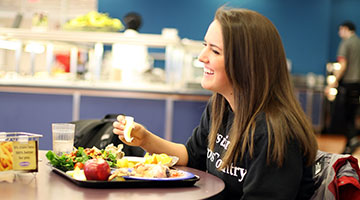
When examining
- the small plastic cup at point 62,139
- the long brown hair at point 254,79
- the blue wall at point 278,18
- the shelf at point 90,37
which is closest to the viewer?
the long brown hair at point 254,79

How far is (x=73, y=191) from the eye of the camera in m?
1.32

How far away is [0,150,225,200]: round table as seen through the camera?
1262 millimetres

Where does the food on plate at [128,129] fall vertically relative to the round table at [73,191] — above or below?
above

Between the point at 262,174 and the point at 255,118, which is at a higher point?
the point at 255,118

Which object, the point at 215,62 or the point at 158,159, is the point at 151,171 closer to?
the point at 158,159

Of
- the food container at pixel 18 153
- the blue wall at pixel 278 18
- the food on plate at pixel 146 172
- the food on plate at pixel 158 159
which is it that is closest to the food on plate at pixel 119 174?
the food on plate at pixel 146 172

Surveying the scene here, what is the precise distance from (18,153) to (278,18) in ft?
30.2

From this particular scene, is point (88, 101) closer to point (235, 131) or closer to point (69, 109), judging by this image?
point (69, 109)

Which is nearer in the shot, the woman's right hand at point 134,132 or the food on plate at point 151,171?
the food on plate at point 151,171

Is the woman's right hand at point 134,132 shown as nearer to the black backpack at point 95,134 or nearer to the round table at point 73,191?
the round table at point 73,191

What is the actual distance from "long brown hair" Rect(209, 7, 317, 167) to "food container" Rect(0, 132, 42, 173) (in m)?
0.60

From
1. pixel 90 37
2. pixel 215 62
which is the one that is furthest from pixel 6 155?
pixel 90 37

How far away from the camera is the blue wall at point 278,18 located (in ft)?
32.8

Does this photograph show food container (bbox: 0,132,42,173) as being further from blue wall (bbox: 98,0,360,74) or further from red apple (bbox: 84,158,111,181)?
blue wall (bbox: 98,0,360,74)
